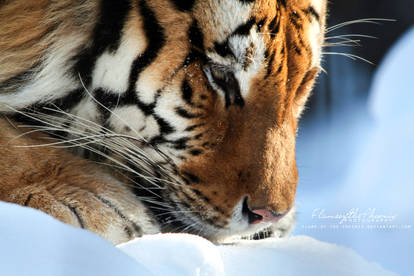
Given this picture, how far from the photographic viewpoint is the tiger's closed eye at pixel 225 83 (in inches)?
26.6

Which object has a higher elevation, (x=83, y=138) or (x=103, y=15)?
(x=103, y=15)

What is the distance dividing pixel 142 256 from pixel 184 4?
300mm

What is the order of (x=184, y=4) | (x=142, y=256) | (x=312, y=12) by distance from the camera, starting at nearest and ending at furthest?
1. (x=142, y=256)
2. (x=184, y=4)
3. (x=312, y=12)

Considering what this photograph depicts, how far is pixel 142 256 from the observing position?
0.50m

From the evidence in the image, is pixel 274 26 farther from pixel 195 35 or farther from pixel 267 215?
pixel 267 215

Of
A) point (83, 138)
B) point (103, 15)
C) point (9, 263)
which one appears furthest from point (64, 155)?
point (9, 263)

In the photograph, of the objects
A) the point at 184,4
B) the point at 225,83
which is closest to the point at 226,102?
the point at 225,83

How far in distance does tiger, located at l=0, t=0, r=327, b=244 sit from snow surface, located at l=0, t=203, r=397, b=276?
9cm

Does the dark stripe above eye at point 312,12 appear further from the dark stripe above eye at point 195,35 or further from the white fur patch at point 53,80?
the white fur patch at point 53,80

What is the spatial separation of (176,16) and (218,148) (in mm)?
161

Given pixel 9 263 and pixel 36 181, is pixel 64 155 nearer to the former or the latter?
pixel 36 181

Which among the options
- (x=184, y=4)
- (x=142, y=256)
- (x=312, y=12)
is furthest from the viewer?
(x=312, y=12)

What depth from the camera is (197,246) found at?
500mm

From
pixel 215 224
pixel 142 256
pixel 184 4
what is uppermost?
pixel 184 4
